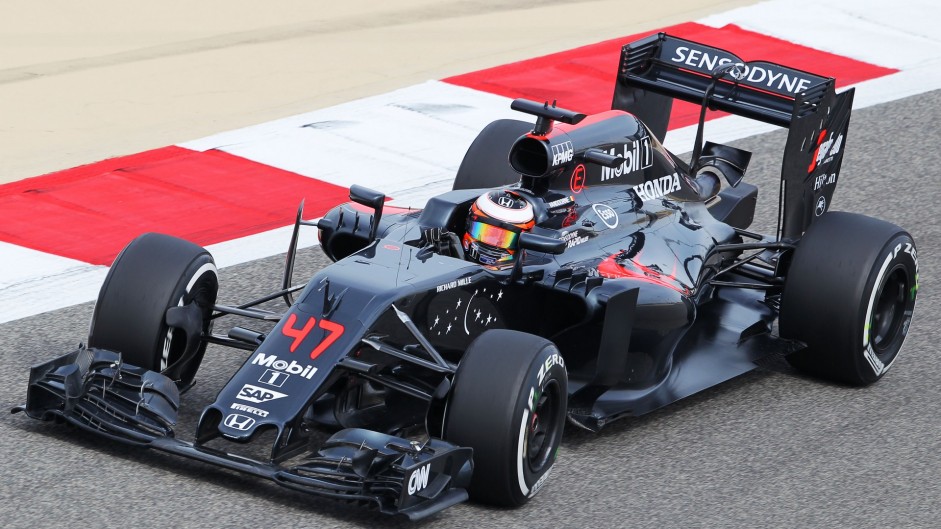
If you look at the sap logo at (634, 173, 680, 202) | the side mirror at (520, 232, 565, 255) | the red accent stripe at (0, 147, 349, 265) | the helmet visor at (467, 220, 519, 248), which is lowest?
the red accent stripe at (0, 147, 349, 265)

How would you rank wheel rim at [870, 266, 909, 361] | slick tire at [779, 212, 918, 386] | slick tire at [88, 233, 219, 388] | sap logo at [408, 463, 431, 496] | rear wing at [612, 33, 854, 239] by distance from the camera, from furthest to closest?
rear wing at [612, 33, 854, 239] < wheel rim at [870, 266, 909, 361] < slick tire at [779, 212, 918, 386] < slick tire at [88, 233, 219, 388] < sap logo at [408, 463, 431, 496]

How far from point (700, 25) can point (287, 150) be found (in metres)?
5.23

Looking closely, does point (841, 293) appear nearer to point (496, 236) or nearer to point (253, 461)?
point (496, 236)

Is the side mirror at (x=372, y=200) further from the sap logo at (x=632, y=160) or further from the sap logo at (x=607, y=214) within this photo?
the sap logo at (x=632, y=160)

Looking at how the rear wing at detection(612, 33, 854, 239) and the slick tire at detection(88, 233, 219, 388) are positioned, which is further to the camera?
the rear wing at detection(612, 33, 854, 239)

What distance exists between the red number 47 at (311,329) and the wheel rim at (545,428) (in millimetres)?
886

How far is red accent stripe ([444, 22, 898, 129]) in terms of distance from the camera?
42.5 feet

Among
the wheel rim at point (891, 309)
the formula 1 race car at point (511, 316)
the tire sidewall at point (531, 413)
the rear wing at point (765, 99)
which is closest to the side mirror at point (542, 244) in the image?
the formula 1 race car at point (511, 316)

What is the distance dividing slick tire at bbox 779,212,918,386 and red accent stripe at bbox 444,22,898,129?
460cm

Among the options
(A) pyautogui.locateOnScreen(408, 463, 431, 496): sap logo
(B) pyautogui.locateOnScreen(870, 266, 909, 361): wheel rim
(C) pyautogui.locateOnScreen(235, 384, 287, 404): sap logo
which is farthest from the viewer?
(B) pyautogui.locateOnScreen(870, 266, 909, 361): wheel rim

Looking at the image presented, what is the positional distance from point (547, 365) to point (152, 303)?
5.91 feet

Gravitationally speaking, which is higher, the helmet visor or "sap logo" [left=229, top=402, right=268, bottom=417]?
the helmet visor

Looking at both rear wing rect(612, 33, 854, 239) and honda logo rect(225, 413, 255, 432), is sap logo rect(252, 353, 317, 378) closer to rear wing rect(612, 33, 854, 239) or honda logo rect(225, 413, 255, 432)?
honda logo rect(225, 413, 255, 432)

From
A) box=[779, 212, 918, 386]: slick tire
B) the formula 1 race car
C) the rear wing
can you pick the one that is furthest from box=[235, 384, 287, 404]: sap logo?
the rear wing
